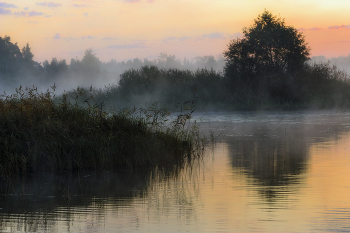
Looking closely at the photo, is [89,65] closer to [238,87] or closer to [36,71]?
[36,71]

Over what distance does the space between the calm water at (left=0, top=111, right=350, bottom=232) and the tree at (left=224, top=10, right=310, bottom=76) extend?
106 feet

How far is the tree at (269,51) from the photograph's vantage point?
4388cm

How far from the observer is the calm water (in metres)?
6.46

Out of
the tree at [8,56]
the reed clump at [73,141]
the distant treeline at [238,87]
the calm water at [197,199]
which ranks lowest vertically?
the calm water at [197,199]

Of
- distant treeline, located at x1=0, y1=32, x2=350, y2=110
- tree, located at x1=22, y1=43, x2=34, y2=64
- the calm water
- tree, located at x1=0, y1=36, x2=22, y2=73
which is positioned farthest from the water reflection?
tree, located at x1=22, y1=43, x2=34, y2=64

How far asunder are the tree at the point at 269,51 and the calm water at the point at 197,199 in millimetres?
32351

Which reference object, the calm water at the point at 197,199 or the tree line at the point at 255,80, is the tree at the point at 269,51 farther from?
the calm water at the point at 197,199

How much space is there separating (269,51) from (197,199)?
38319 millimetres

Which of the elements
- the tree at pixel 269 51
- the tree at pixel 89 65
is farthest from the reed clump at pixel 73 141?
the tree at pixel 89 65

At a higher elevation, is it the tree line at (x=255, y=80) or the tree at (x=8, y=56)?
the tree at (x=8, y=56)

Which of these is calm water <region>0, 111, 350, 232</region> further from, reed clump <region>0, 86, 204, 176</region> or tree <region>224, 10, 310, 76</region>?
tree <region>224, 10, 310, 76</region>

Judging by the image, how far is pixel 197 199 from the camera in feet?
26.6

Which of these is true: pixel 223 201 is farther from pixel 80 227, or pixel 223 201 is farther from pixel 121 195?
pixel 80 227

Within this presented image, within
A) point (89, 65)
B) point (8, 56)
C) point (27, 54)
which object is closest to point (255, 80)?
point (8, 56)
